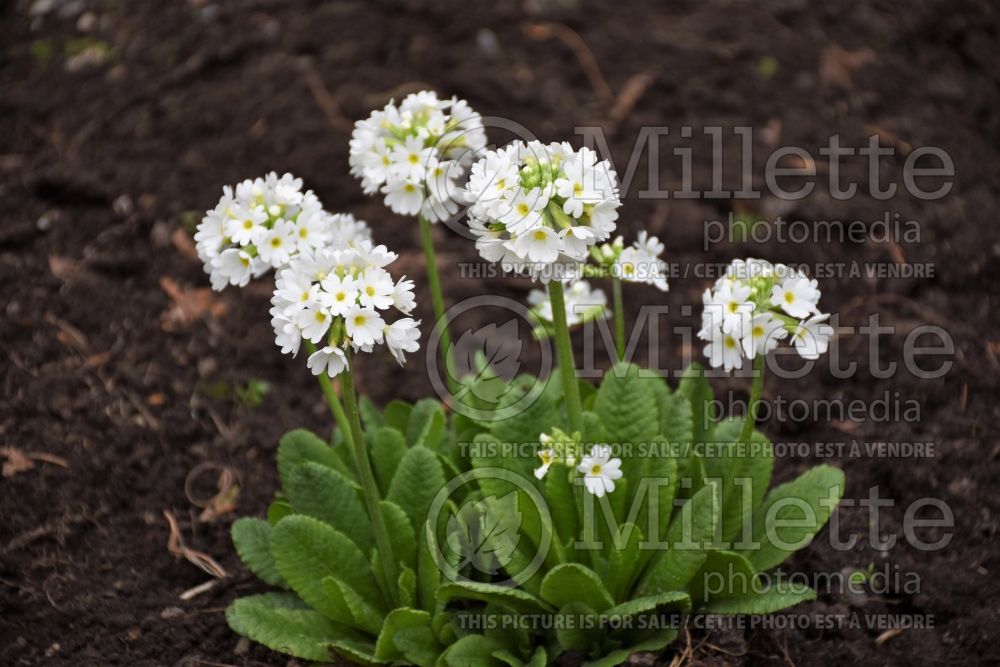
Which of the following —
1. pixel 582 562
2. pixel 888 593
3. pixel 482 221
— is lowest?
pixel 888 593

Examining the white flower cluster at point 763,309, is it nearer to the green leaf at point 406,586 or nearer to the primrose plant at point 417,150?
the primrose plant at point 417,150

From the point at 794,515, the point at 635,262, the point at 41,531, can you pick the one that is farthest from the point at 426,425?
the point at 41,531

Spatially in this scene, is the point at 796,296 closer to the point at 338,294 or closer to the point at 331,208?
the point at 338,294

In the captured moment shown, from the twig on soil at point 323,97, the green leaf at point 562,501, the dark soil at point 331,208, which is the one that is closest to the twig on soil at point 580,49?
the dark soil at point 331,208

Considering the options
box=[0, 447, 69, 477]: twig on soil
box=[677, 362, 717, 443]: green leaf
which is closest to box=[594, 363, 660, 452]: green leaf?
box=[677, 362, 717, 443]: green leaf

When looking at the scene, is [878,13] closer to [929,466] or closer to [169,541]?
[929,466]

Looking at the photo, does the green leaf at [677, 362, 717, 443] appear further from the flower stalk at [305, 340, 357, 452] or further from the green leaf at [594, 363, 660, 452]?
the flower stalk at [305, 340, 357, 452]

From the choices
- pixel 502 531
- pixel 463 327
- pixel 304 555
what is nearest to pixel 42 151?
pixel 463 327
